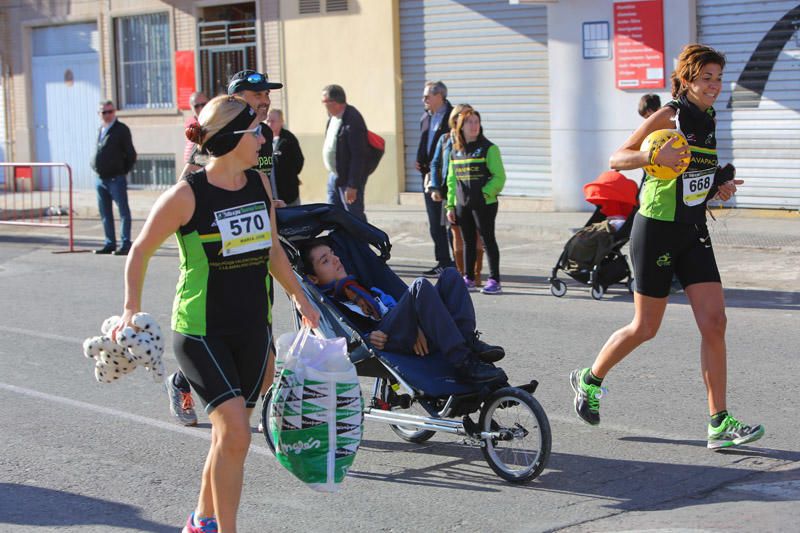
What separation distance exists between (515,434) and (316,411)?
1.17 meters

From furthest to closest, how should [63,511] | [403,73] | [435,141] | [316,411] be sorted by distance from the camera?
[403,73] < [435,141] < [63,511] < [316,411]

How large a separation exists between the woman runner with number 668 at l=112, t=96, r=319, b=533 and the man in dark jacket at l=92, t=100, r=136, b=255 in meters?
10.7

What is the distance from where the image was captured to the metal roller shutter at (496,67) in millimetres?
17906

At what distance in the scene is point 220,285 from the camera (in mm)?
4855

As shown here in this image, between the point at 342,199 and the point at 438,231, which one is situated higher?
the point at 342,199

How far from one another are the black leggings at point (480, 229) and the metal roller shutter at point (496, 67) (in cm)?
641

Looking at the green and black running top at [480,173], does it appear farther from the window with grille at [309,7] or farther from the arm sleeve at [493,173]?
the window with grille at [309,7]

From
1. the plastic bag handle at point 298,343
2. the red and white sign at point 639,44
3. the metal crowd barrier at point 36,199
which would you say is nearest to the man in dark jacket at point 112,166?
the metal crowd barrier at point 36,199

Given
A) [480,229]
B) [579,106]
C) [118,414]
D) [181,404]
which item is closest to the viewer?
[181,404]

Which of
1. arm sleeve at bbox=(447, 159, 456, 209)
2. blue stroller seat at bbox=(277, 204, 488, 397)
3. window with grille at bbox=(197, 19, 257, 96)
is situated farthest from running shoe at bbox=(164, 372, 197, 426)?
window with grille at bbox=(197, 19, 257, 96)

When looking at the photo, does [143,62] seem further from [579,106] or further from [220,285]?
[220,285]

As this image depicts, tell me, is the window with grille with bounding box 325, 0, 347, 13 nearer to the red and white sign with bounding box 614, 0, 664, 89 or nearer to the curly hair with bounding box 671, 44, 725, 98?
the red and white sign with bounding box 614, 0, 664, 89

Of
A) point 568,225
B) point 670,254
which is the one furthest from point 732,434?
point 568,225

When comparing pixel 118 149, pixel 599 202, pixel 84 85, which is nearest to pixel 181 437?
pixel 599 202
